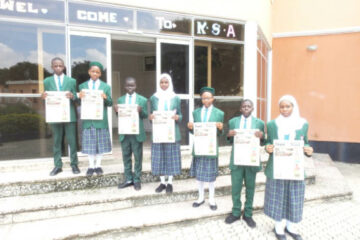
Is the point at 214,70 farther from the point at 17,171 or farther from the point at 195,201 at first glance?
the point at 17,171

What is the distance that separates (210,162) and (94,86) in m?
1.98

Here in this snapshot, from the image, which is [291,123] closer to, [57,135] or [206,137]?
[206,137]

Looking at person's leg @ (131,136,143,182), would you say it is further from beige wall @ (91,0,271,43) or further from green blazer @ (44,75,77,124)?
beige wall @ (91,0,271,43)

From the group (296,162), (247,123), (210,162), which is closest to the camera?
(296,162)

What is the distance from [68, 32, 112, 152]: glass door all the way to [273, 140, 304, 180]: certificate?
11.9 ft

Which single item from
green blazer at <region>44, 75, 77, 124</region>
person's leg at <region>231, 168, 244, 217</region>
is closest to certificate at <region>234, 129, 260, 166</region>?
person's leg at <region>231, 168, 244, 217</region>

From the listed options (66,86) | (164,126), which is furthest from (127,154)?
(66,86)

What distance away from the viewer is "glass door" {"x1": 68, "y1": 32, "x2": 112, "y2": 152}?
491 centimetres

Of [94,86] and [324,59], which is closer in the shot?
[94,86]

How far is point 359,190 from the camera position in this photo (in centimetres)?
509

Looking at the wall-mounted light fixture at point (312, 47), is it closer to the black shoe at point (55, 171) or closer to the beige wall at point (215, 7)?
the beige wall at point (215, 7)

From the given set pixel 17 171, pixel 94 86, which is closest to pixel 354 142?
pixel 94 86

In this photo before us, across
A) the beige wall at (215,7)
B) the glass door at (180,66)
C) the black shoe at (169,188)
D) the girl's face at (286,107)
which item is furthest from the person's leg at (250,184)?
the beige wall at (215,7)

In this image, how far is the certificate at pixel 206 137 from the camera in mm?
3359
